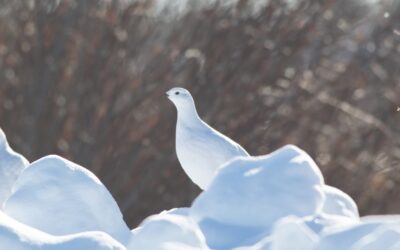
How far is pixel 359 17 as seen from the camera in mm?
12750

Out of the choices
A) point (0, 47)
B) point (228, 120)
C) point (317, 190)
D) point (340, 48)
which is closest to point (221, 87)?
point (228, 120)

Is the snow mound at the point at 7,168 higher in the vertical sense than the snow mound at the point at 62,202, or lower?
lower

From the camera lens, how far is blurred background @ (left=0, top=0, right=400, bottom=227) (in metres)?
12.1

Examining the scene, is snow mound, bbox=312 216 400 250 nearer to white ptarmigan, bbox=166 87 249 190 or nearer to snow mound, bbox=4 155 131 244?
snow mound, bbox=4 155 131 244

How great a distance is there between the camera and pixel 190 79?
40.6 ft

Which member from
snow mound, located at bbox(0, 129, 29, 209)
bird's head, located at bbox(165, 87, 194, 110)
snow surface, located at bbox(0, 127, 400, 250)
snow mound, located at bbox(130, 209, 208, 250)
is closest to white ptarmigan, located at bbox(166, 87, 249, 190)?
bird's head, located at bbox(165, 87, 194, 110)

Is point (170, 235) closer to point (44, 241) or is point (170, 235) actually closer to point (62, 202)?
point (44, 241)

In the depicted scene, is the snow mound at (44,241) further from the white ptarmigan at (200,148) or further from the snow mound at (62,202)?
the white ptarmigan at (200,148)

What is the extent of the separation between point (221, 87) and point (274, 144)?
0.84 meters

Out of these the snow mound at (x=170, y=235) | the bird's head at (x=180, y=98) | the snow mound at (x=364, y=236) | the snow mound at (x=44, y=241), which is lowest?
the bird's head at (x=180, y=98)

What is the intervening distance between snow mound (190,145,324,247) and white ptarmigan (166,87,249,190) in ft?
5.98

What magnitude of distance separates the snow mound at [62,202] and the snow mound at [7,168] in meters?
0.52

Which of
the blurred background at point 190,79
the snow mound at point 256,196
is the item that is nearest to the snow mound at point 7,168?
the snow mound at point 256,196

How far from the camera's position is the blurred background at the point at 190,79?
1209 centimetres
